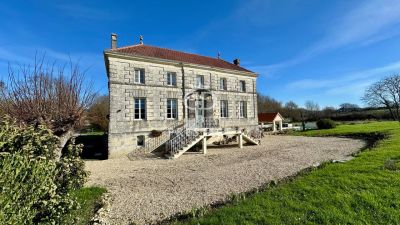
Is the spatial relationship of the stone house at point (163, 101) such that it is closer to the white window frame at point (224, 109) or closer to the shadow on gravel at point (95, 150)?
the white window frame at point (224, 109)

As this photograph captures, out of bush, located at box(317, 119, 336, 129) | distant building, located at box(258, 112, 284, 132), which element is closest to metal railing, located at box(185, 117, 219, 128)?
distant building, located at box(258, 112, 284, 132)

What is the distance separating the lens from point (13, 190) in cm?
261

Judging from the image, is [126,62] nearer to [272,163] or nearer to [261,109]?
[272,163]

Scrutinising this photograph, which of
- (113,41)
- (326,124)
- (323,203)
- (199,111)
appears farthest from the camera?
(326,124)

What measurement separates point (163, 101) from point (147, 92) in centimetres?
143

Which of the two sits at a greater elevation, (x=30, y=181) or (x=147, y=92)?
(x=147, y=92)

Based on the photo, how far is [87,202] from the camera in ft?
20.2

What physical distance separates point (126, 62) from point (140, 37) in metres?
4.90

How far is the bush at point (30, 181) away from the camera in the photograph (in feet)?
8.49

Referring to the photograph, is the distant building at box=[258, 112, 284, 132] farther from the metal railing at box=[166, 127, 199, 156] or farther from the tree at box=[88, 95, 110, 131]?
the tree at box=[88, 95, 110, 131]

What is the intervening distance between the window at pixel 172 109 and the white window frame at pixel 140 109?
6.45ft

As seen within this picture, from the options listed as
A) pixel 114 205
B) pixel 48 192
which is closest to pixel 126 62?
pixel 114 205

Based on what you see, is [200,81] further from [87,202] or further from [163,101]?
[87,202]

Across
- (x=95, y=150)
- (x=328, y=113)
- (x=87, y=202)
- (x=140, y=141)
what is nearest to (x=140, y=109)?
(x=140, y=141)
